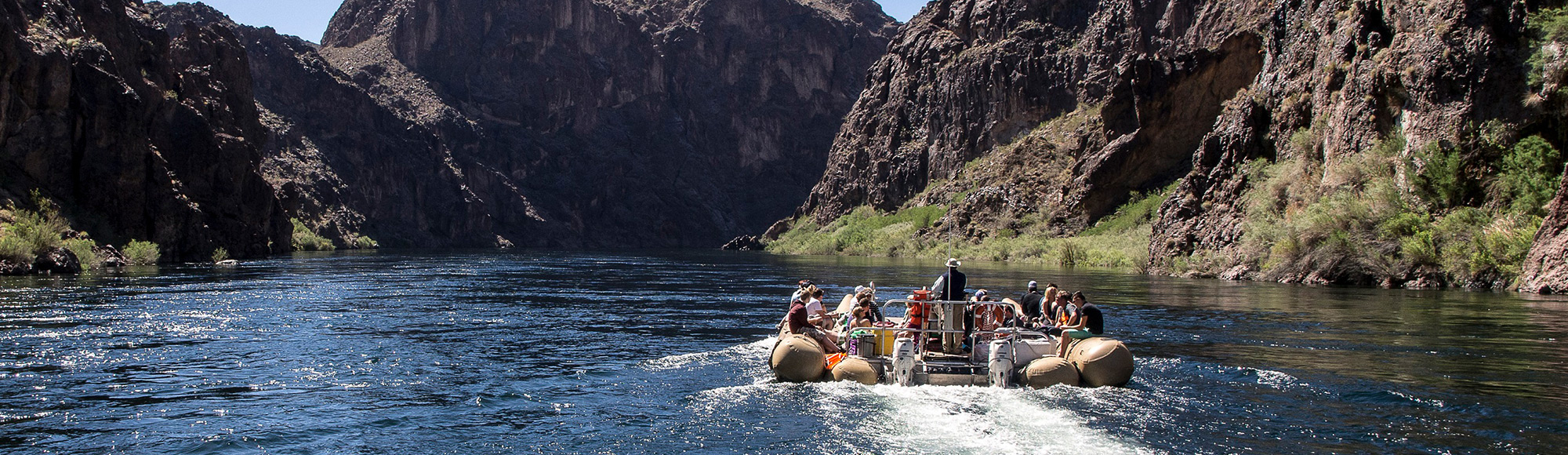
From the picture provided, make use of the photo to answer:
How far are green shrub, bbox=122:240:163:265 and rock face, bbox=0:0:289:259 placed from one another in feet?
6.56

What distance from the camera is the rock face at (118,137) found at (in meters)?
70.8

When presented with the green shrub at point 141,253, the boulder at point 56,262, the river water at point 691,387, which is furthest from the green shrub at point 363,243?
the river water at point 691,387

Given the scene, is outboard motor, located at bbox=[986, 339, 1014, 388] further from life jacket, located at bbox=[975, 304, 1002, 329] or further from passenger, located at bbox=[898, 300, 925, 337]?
life jacket, located at bbox=[975, 304, 1002, 329]

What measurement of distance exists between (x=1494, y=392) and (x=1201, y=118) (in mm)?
85595

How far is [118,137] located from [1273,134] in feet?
243

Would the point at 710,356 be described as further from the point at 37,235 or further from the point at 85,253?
the point at 85,253

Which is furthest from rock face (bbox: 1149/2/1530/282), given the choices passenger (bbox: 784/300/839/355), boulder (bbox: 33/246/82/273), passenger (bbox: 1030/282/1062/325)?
boulder (bbox: 33/246/82/273)

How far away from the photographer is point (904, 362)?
67.1ft

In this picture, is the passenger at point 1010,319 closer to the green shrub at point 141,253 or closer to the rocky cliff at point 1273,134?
→ the rocky cliff at point 1273,134

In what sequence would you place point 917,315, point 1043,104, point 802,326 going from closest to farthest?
point 917,315
point 802,326
point 1043,104

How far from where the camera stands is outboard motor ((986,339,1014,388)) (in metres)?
20.1

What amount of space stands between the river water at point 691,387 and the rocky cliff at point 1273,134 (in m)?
7.80

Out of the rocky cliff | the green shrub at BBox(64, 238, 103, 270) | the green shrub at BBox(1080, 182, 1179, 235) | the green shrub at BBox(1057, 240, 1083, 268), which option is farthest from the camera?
the green shrub at BBox(1080, 182, 1179, 235)

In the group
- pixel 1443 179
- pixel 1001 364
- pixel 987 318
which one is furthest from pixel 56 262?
pixel 1443 179
